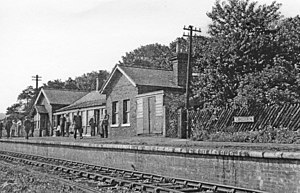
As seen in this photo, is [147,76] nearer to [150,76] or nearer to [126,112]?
[150,76]

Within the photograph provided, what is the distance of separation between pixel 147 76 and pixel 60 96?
73.7ft

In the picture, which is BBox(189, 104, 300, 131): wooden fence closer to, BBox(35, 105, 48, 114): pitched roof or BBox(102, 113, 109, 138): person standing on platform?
BBox(102, 113, 109, 138): person standing on platform

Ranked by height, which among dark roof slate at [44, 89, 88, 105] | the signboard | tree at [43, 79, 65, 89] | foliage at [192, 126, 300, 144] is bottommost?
foliage at [192, 126, 300, 144]

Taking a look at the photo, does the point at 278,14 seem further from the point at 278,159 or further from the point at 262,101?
the point at 278,159

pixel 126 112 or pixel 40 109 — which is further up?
pixel 40 109

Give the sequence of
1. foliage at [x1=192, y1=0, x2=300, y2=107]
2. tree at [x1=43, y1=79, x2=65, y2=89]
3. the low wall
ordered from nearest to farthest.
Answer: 1. the low wall
2. foliage at [x1=192, y1=0, x2=300, y2=107]
3. tree at [x1=43, y1=79, x2=65, y2=89]

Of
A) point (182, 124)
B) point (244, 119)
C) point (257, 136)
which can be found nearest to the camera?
point (257, 136)

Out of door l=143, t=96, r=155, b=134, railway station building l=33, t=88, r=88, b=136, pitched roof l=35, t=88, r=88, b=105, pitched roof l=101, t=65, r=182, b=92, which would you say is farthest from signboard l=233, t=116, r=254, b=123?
pitched roof l=35, t=88, r=88, b=105

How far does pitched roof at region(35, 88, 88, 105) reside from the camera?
1964 inches

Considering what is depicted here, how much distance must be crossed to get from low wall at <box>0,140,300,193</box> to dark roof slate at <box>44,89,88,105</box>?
3046 cm

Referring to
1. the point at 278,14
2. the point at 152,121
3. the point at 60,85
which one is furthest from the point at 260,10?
the point at 60,85

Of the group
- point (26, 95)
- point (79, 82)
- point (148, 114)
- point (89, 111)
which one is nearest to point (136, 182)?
point (148, 114)

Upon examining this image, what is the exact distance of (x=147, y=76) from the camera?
103 feet

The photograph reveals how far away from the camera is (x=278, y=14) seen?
2655 centimetres
